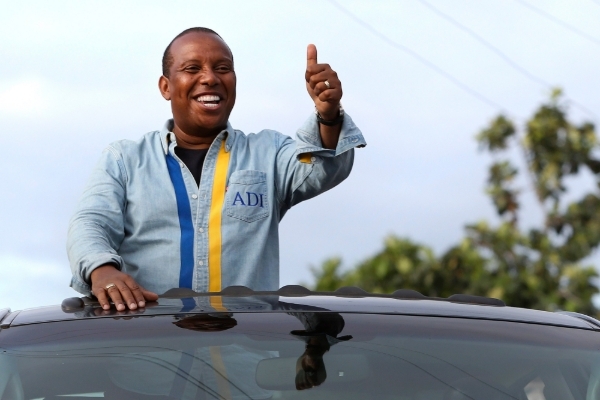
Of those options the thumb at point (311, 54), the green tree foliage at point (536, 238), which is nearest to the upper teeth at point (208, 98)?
the thumb at point (311, 54)

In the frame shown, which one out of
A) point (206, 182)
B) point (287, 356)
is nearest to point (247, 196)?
point (206, 182)

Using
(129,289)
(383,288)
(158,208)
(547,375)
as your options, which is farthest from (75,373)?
(383,288)

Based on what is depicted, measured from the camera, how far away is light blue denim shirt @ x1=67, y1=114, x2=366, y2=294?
372 centimetres

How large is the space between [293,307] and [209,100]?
4.76ft

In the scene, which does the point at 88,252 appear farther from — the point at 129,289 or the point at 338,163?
the point at 338,163

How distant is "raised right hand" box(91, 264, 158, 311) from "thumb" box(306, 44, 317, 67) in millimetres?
→ 918

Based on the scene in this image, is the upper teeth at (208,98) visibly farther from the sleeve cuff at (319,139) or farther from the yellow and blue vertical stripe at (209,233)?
the sleeve cuff at (319,139)

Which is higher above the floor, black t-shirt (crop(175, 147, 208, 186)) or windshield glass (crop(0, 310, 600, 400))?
black t-shirt (crop(175, 147, 208, 186))

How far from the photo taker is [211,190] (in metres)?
3.83

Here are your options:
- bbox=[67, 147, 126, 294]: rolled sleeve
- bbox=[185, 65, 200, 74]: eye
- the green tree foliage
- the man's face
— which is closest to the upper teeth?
the man's face

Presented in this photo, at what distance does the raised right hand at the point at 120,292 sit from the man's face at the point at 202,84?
1032 mm

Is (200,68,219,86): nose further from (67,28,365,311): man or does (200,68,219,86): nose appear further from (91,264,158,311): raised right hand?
(91,264,158,311): raised right hand

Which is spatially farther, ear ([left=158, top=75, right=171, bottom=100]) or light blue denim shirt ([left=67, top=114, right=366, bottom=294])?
ear ([left=158, top=75, right=171, bottom=100])

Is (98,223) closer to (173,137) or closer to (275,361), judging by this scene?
(173,137)
